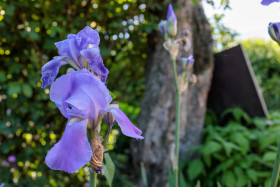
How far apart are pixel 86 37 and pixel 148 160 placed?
75.0 inches

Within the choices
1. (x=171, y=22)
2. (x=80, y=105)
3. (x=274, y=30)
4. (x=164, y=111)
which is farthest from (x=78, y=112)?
(x=164, y=111)

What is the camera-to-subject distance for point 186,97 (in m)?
2.50

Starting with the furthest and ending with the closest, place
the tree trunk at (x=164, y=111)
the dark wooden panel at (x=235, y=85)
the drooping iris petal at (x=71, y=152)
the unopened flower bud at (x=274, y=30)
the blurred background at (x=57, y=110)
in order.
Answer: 1. the dark wooden panel at (x=235, y=85)
2. the tree trunk at (x=164, y=111)
3. the blurred background at (x=57, y=110)
4. the unopened flower bud at (x=274, y=30)
5. the drooping iris petal at (x=71, y=152)

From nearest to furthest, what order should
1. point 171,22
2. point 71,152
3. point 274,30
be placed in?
1. point 71,152
2. point 274,30
3. point 171,22

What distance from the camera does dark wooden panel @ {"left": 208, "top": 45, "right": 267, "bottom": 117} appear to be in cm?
283

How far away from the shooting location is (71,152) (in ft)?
1.51

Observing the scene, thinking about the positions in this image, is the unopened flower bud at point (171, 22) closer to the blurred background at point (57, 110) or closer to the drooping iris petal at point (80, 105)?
the blurred background at point (57, 110)

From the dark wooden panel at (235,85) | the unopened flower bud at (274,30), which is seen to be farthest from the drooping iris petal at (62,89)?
the dark wooden panel at (235,85)

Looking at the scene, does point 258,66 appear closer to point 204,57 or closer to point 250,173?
point 204,57

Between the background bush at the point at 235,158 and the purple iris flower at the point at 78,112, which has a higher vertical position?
the purple iris flower at the point at 78,112

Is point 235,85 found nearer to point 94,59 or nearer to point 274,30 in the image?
point 274,30

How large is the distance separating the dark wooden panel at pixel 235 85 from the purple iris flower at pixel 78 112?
2.54 meters

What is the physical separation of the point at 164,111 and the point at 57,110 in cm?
88

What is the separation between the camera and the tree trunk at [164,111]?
7.64 ft
